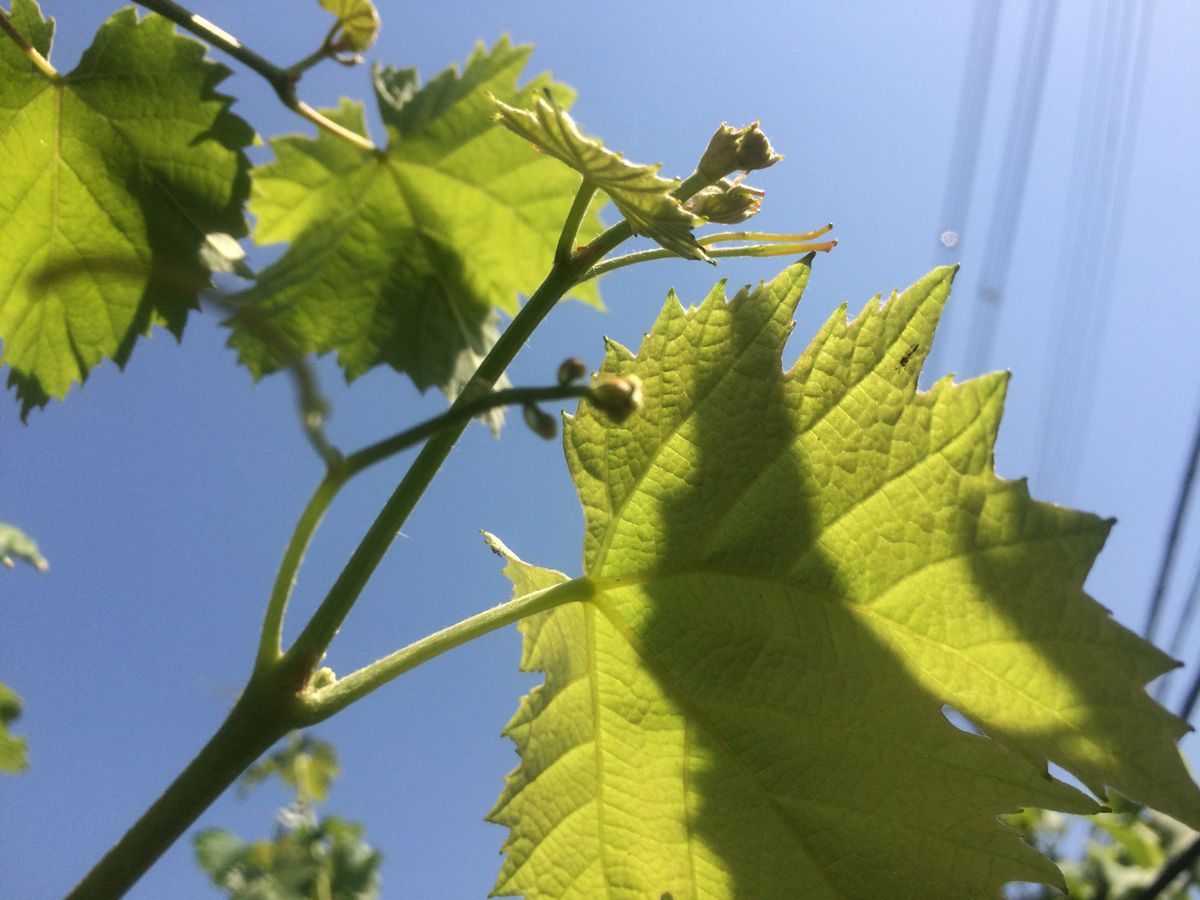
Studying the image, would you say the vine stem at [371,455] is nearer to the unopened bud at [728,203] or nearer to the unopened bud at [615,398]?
the unopened bud at [615,398]

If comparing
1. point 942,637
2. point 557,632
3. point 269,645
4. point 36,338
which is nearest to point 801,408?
point 942,637

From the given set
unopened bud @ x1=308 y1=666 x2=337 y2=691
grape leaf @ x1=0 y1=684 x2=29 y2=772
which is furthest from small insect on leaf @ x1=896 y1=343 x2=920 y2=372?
grape leaf @ x1=0 y1=684 x2=29 y2=772

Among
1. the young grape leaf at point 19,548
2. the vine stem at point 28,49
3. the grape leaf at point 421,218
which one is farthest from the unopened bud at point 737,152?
the young grape leaf at point 19,548

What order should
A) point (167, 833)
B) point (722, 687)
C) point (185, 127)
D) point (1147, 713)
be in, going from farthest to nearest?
point (185, 127)
point (722, 687)
point (1147, 713)
point (167, 833)

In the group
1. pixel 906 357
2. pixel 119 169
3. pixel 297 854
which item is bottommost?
pixel 297 854

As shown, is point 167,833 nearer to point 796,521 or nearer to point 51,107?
point 796,521

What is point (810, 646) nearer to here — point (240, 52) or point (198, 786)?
point (198, 786)

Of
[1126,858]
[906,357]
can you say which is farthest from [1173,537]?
[906,357]
